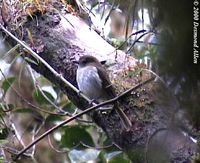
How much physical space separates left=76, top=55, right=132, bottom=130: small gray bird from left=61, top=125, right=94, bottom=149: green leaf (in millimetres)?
316

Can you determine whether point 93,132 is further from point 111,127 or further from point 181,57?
point 181,57

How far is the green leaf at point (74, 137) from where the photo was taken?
2.27 meters

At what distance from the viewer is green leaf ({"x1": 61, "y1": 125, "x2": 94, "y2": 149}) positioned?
2.27 m

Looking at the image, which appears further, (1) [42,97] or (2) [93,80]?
(1) [42,97]

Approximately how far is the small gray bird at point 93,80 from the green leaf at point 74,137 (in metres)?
0.32

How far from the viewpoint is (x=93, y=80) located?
6.76 feet

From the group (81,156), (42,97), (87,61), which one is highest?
(87,61)

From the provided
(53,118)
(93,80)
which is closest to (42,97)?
(53,118)

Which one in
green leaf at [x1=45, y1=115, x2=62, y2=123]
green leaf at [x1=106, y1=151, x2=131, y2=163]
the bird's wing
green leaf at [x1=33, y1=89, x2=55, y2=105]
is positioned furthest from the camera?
green leaf at [x1=45, y1=115, x2=62, y2=123]

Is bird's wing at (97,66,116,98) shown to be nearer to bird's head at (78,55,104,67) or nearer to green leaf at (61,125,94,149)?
bird's head at (78,55,104,67)

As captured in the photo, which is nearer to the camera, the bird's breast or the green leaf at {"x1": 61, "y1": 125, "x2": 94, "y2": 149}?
the bird's breast

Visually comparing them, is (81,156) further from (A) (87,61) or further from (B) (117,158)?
(A) (87,61)

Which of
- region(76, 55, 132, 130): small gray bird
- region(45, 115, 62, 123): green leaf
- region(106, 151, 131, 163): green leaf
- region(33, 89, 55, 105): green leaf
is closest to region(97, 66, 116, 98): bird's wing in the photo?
region(76, 55, 132, 130): small gray bird

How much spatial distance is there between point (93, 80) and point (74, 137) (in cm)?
35
